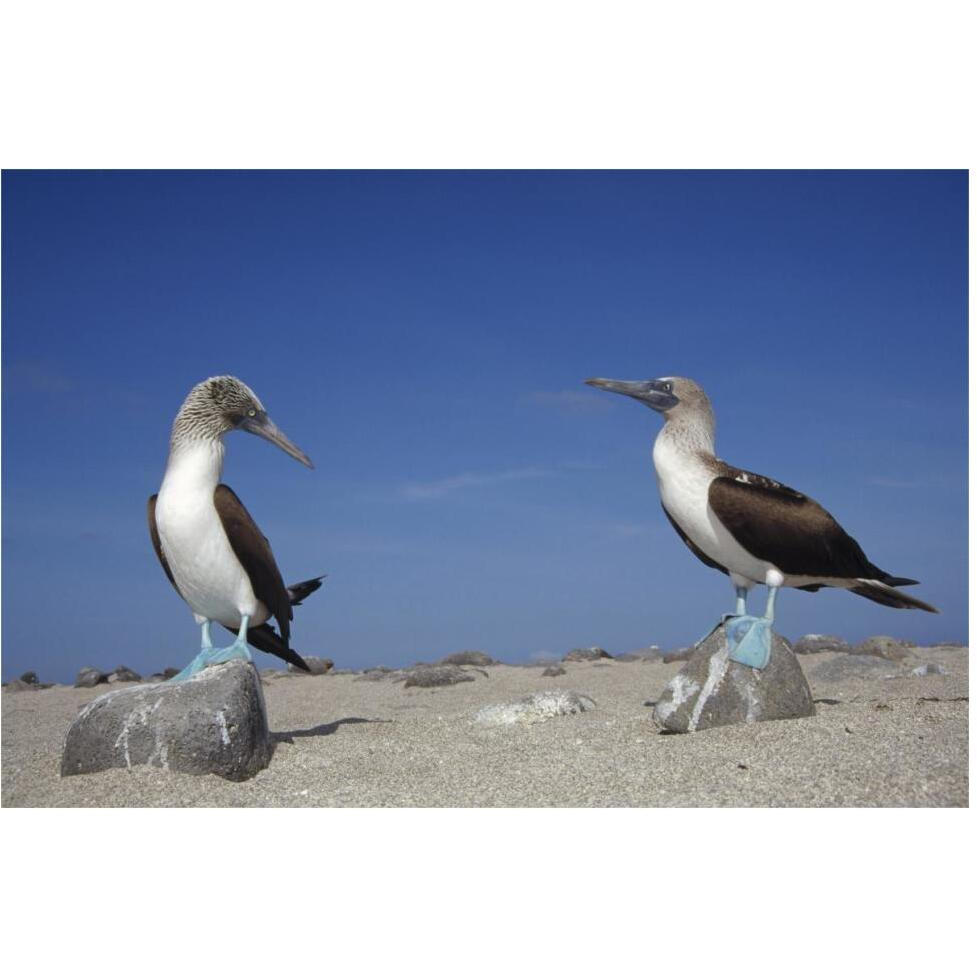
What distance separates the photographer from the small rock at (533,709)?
7.58 metres

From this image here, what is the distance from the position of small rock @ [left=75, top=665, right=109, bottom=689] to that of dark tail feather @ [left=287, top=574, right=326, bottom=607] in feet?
26.1

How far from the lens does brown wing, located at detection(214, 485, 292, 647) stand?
6.03 meters

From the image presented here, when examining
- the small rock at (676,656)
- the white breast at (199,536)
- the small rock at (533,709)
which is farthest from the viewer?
the small rock at (676,656)

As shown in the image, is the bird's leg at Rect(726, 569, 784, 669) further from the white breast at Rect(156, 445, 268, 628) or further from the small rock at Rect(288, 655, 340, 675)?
the small rock at Rect(288, 655, 340, 675)

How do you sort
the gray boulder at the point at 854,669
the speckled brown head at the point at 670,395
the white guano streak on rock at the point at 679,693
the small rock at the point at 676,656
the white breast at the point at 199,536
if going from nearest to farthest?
the white breast at the point at 199,536 → the white guano streak on rock at the point at 679,693 → the speckled brown head at the point at 670,395 → the gray boulder at the point at 854,669 → the small rock at the point at 676,656

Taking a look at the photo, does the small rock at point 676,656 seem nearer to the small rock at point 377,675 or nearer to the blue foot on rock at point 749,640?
the small rock at point 377,675

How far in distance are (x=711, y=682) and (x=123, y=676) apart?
10.7m

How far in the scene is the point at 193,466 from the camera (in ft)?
19.7

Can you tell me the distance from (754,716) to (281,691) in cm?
710

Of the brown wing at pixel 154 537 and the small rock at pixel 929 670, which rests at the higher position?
the brown wing at pixel 154 537

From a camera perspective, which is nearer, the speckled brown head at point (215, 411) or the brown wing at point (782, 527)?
the brown wing at point (782, 527)

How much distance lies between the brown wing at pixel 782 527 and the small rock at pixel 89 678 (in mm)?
10779

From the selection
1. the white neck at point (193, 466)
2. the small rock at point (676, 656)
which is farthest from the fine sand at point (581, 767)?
the small rock at point (676, 656)

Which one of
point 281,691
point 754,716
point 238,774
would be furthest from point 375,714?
point 754,716
